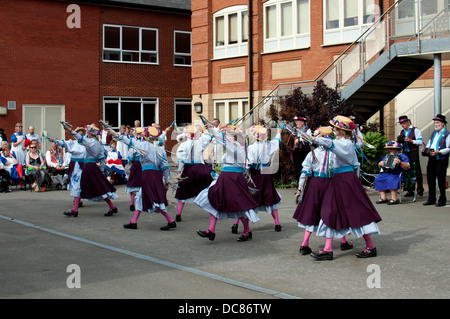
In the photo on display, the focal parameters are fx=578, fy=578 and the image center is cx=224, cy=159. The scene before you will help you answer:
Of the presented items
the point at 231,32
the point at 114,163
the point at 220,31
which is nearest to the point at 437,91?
the point at 114,163

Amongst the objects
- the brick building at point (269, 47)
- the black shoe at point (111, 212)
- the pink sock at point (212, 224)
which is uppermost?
the brick building at point (269, 47)

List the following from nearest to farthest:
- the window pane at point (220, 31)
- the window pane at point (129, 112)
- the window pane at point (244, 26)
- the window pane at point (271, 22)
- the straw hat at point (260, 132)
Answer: the straw hat at point (260, 132), the window pane at point (271, 22), the window pane at point (244, 26), the window pane at point (220, 31), the window pane at point (129, 112)

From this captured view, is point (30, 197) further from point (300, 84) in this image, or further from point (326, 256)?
point (326, 256)

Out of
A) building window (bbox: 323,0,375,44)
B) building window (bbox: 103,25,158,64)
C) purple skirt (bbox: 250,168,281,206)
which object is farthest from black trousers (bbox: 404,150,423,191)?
building window (bbox: 103,25,158,64)

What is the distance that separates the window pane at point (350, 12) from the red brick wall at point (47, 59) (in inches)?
565

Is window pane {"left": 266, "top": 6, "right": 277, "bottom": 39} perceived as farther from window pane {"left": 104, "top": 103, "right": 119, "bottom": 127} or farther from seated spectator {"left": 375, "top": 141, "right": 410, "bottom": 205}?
window pane {"left": 104, "top": 103, "right": 119, "bottom": 127}

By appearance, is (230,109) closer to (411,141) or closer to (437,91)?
(437,91)

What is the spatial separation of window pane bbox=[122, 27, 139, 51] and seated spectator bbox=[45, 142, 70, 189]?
1358 cm

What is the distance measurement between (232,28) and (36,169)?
10.7 m

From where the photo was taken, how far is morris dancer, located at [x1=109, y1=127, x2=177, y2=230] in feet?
33.7

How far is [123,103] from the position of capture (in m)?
30.8

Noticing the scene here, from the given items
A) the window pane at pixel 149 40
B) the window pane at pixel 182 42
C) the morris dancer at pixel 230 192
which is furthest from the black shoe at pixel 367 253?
the window pane at pixel 182 42

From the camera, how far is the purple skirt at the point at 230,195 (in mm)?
9016

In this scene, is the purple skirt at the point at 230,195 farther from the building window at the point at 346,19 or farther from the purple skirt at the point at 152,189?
the building window at the point at 346,19
